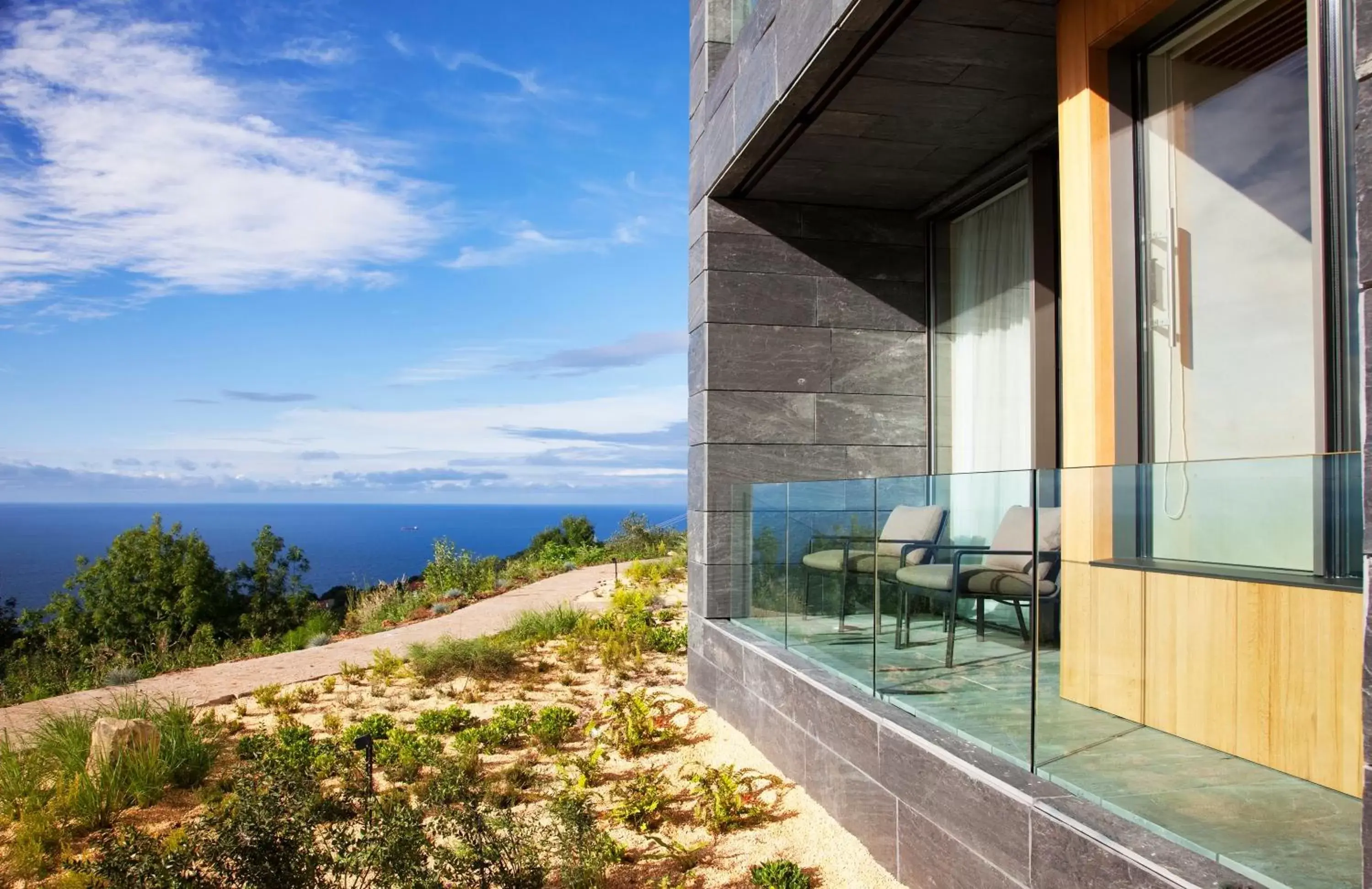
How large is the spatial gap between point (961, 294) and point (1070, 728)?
458 cm

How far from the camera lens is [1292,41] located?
10.8 ft

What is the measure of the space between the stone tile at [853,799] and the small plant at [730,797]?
26 centimetres

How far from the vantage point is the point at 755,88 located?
5449 millimetres

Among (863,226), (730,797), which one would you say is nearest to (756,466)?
(863,226)

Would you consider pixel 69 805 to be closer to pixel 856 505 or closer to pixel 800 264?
pixel 856 505

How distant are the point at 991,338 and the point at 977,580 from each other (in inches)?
146

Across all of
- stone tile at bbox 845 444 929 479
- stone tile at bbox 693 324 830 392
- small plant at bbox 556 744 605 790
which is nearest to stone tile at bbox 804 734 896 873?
small plant at bbox 556 744 605 790

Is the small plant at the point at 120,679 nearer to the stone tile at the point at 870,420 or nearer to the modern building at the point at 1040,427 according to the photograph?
the modern building at the point at 1040,427

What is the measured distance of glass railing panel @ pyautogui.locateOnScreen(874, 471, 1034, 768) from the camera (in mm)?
2832

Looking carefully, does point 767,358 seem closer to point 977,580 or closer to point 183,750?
point 977,580

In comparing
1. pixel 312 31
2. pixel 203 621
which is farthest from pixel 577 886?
pixel 203 621

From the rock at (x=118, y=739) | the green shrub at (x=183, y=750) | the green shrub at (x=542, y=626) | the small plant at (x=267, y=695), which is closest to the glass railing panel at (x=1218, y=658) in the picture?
the green shrub at (x=183, y=750)

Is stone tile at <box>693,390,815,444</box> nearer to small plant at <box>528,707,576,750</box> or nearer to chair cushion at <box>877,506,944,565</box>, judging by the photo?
small plant at <box>528,707,576,750</box>

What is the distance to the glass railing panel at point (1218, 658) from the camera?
6.33 feet
